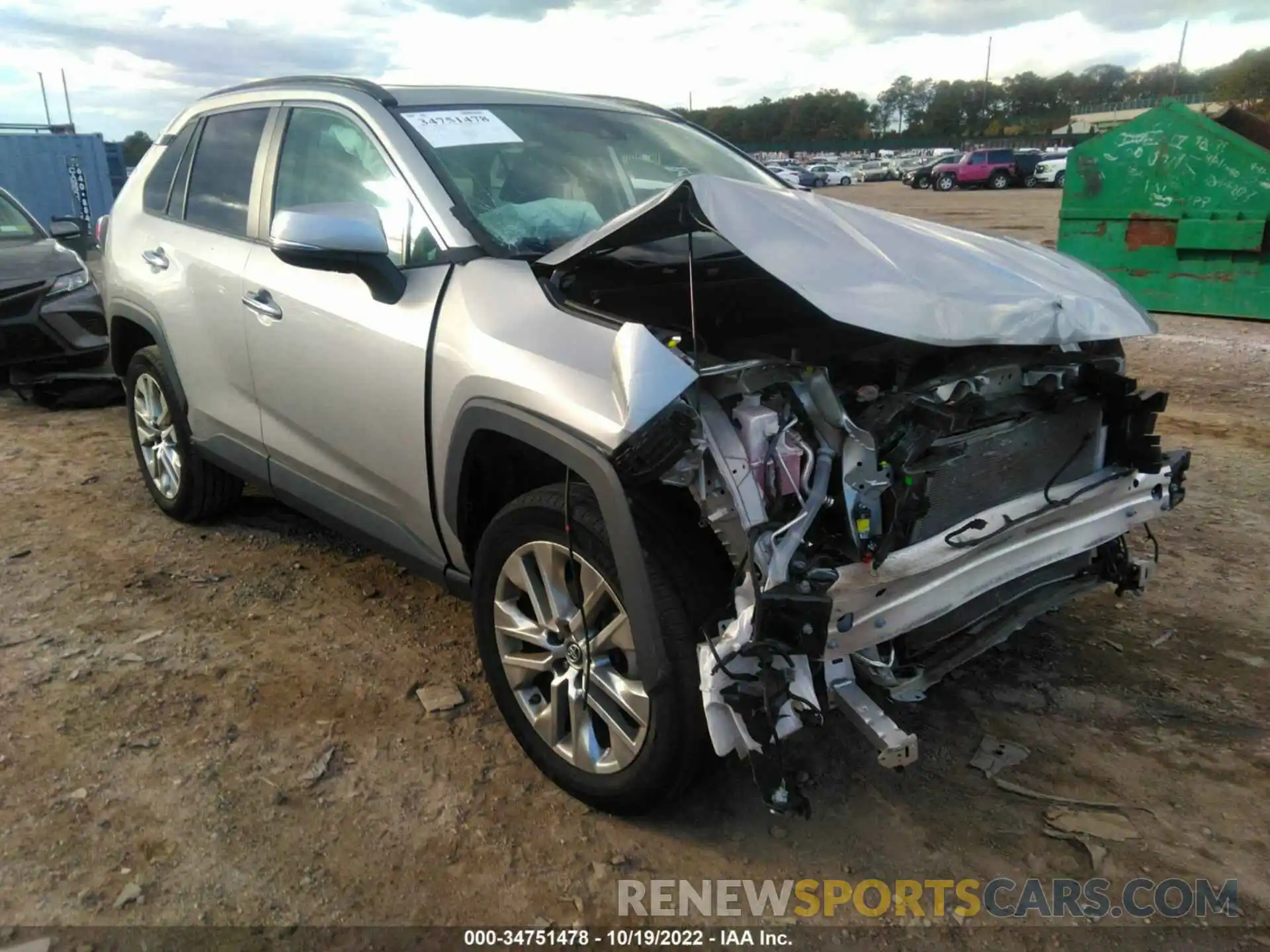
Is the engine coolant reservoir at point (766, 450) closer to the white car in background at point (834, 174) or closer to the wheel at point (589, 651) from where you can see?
the wheel at point (589, 651)

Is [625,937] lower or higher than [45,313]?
lower

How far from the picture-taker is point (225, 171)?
3.91 meters

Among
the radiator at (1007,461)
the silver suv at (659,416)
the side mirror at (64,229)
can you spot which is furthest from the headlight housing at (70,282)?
the radiator at (1007,461)

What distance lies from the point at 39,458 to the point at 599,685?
465 centimetres

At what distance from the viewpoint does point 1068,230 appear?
30.6 ft

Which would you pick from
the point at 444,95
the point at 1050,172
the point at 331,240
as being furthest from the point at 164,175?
the point at 1050,172

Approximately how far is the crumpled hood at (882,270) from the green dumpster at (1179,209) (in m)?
6.40

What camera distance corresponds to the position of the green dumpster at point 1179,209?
8.08 metres

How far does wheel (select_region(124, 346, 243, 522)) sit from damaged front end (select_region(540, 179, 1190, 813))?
2.29 metres

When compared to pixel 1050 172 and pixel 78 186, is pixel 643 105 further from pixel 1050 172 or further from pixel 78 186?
pixel 1050 172

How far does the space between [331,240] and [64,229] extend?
246 inches

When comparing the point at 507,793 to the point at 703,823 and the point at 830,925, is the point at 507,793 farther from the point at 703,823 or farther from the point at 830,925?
the point at 830,925

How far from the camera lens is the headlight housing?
700 cm

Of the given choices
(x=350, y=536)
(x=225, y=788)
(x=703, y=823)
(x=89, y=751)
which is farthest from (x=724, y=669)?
(x=89, y=751)
